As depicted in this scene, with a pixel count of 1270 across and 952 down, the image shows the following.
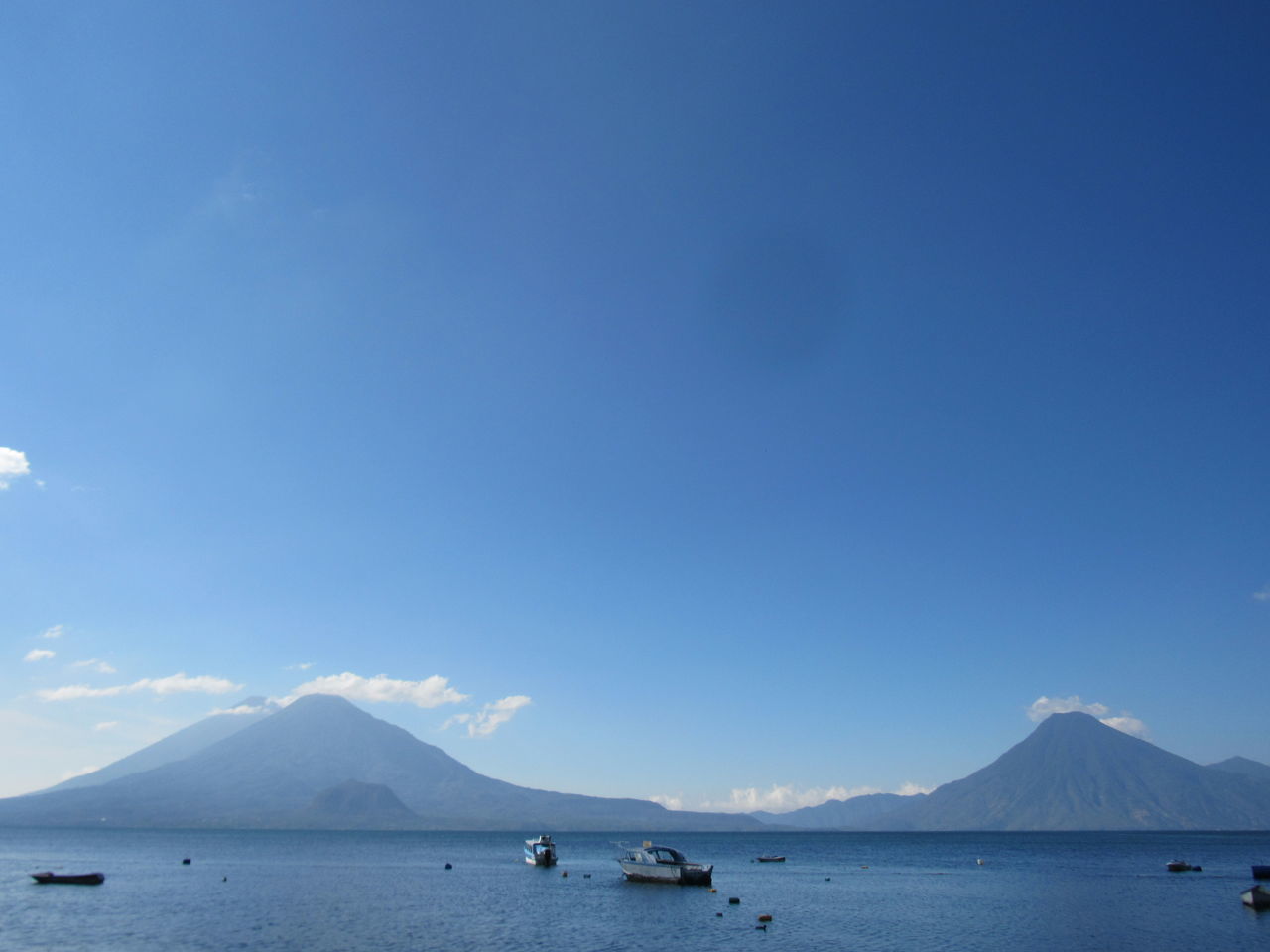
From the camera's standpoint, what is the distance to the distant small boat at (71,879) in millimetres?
76062

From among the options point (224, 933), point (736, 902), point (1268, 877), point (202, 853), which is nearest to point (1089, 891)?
point (1268, 877)

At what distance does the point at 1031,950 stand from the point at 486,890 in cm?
5392

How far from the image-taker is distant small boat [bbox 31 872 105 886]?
7606 cm

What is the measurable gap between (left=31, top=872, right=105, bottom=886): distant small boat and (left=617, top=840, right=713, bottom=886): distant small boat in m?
54.3

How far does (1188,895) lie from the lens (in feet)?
247

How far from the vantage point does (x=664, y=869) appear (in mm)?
81500

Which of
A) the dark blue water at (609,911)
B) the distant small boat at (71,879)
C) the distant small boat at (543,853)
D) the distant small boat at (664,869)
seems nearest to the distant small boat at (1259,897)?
the dark blue water at (609,911)

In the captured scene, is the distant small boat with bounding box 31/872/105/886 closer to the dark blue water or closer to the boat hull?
the dark blue water

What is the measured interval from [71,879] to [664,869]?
60246mm

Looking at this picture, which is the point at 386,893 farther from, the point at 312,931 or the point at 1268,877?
the point at 1268,877

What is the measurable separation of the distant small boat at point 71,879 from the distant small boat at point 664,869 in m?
54.3

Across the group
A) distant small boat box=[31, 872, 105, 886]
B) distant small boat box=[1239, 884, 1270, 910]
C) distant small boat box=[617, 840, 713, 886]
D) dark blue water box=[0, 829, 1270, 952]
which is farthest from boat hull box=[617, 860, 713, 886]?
distant small boat box=[31, 872, 105, 886]

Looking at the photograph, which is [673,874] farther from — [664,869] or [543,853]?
[543,853]

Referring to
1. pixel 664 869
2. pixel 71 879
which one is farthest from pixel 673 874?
pixel 71 879
